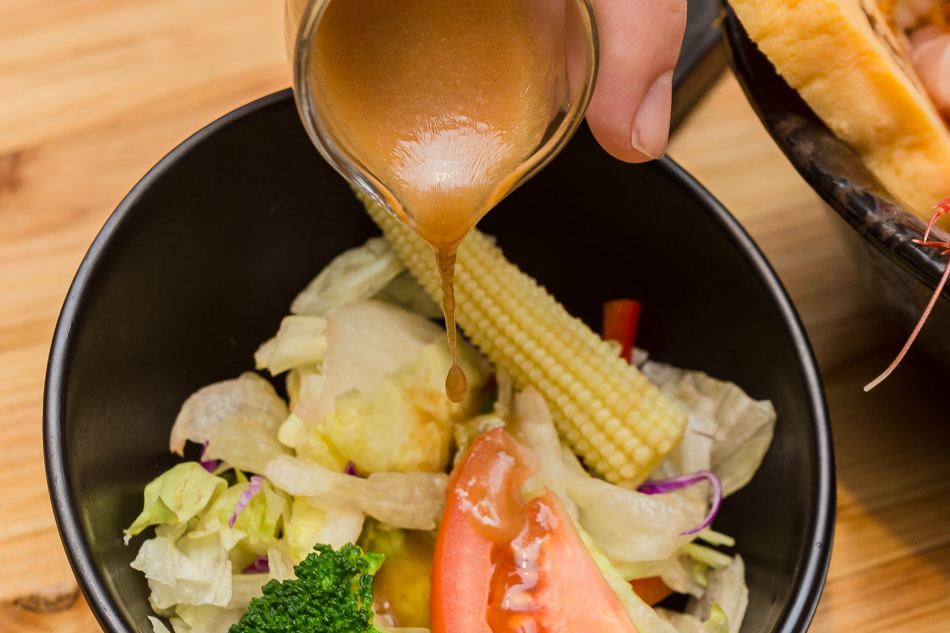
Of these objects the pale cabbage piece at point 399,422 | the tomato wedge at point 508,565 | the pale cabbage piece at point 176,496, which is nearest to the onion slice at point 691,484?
the tomato wedge at point 508,565

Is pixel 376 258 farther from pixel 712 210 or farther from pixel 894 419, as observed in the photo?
pixel 894 419

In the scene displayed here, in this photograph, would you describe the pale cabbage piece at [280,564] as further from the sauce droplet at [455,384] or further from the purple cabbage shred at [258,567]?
the sauce droplet at [455,384]

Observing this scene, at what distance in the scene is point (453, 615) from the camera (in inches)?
42.9

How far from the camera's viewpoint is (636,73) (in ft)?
3.62

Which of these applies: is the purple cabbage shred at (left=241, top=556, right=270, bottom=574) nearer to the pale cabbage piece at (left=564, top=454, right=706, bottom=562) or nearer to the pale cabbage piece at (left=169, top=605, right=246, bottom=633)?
the pale cabbage piece at (left=169, top=605, right=246, bottom=633)

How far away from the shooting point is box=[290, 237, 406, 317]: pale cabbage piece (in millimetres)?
1421

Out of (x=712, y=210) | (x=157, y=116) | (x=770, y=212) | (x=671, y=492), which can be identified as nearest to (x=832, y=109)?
(x=712, y=210)

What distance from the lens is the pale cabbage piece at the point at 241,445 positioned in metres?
1.25

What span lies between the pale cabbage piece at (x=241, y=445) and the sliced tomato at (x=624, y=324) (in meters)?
0.63

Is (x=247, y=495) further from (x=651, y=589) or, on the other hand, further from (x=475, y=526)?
(x=651, y=589)

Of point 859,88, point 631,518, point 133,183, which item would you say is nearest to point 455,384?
point 631,518

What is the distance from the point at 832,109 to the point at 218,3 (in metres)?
1.38

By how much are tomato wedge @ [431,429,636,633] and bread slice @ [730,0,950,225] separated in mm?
700

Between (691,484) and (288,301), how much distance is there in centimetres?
79
